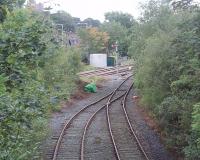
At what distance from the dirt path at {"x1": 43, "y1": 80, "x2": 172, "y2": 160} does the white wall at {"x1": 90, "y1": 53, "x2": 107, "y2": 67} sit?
42.8 m

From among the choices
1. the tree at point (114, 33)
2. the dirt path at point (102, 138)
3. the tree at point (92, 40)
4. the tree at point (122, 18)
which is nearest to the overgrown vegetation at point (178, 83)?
the dirt path at point (102, 138)

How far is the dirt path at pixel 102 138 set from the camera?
17.7 meters

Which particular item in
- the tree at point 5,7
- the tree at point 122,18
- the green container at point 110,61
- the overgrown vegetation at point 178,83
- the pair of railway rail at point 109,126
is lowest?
the pair of railway rail at point 109,126

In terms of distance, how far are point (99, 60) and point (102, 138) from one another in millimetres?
52926

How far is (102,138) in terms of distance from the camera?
2083cm

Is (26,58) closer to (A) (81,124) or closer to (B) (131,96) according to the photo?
(A) (81,124)

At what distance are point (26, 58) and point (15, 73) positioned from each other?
28 centimetres

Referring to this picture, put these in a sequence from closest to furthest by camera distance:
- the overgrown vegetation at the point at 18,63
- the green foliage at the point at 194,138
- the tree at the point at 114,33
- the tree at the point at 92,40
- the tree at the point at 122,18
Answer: the overgrown vegetation at the point at 18,63, the green foliage at the point at 194,138, the tree at the point at 92,40, the tree at the point at 114,33, the tree at the point at 122,18

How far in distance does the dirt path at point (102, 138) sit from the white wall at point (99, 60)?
4275cm

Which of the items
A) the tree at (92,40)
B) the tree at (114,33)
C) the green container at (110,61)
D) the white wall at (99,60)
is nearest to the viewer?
the white wall at (99,60)

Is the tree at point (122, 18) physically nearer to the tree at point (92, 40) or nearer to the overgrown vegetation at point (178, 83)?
the tree at point (92, 40)

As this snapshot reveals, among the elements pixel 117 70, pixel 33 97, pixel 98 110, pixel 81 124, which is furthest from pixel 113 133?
pixel 117 70

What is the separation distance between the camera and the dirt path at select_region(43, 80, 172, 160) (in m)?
17.7

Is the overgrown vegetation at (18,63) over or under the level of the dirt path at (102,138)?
over
